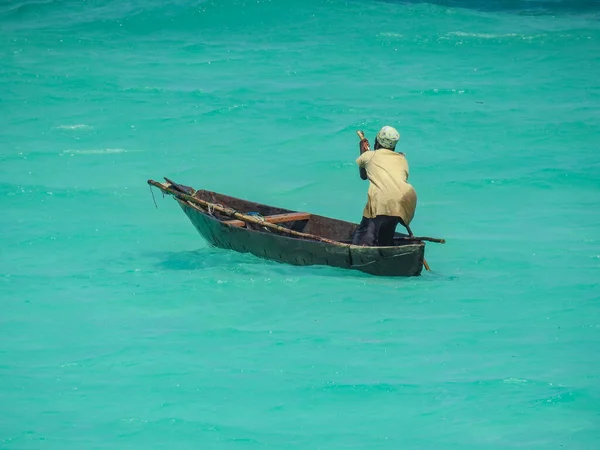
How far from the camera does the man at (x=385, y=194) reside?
12156 millimetres

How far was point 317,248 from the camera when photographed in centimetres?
1228

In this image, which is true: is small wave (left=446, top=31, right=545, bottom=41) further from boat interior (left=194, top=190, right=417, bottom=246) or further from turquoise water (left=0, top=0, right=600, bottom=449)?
boat interior (left=194, top=190, right=417, bottom=246)

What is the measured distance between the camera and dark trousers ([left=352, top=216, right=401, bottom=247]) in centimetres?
1226

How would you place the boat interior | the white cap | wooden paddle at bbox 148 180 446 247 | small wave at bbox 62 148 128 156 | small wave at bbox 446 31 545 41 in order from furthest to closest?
1. small wave at bbox 446 31 545 41
2. small wave at bbox 62 148 128 156
3. the boat interior
4. wooden paddle at bbox 148 180 446 247
5. the white cap

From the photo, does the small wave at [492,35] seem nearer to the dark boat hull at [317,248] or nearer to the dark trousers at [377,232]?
the dark boat hull at [317,248]

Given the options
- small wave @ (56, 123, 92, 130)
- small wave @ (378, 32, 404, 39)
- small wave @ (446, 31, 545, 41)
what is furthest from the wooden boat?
small wave @ (446, 31, 545, 41)

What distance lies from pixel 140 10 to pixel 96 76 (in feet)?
16.5

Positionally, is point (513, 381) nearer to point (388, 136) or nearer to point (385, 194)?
point (385, 194)

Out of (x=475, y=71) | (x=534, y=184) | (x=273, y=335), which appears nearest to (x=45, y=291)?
(x=273, y=335)

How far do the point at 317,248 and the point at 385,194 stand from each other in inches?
36.3

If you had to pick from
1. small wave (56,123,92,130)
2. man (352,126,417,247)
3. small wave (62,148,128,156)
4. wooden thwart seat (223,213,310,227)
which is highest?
man (352,126,417,247)

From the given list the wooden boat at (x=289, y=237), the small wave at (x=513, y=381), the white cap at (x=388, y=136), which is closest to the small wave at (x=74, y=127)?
the wooden boat at (x=289, y=237)

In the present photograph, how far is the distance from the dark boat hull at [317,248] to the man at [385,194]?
31 cm

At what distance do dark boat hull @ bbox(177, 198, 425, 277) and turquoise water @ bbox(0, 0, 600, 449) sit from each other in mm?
191
